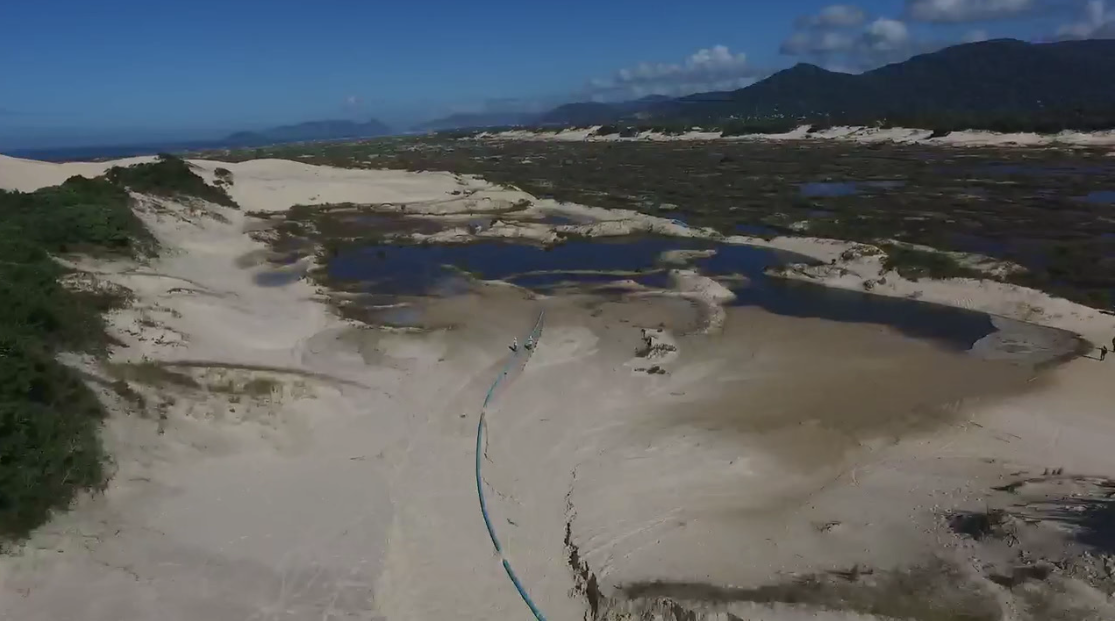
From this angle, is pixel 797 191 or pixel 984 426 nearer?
pixel 984 426

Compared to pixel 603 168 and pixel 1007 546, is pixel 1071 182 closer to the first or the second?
pixel 603 168

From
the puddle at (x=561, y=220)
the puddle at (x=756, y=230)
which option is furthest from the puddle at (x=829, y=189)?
the puddle at (x=561, y=220)

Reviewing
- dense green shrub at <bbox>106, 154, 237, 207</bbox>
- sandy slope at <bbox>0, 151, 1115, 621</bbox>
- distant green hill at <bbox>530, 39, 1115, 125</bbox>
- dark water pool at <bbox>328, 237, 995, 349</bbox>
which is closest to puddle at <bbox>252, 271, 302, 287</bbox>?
dark water pool at <bbox>328, 237, 995, 349</bbox>

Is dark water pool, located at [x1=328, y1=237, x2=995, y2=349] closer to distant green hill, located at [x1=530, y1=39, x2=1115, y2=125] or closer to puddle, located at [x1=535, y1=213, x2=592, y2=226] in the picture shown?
puddle, located at [x1=535, y1=213, x2=592, y2=226]

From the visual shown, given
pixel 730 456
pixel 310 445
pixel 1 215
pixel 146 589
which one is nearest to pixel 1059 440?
pixel 730 456

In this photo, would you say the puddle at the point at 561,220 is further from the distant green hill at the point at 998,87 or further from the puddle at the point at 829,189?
the distant green hill at the point at 998,87
